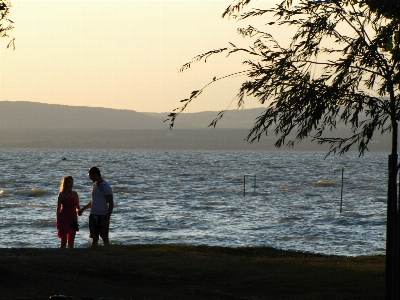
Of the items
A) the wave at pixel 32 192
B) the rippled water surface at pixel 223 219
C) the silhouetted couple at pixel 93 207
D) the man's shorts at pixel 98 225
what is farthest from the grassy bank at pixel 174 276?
the wave at pixel 32 192

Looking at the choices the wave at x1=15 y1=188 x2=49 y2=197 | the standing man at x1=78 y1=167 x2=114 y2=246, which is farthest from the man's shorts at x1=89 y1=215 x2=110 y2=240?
the wave at x1=15 y1=188 x2=49 y2=197

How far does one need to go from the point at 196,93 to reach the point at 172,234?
20329 mm

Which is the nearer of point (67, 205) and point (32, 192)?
point (67, 205)

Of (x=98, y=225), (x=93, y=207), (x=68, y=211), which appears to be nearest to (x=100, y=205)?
(x=93, y=207)

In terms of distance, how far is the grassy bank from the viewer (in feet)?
36.9

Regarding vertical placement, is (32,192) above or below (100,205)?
below

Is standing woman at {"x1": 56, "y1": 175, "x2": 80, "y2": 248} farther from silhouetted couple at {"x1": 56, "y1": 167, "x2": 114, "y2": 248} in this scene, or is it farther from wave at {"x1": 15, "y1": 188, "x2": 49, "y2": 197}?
wave at {"x1": 15, "y1": 188, "x2": 49, "y2": 197}

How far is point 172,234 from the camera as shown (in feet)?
98.5

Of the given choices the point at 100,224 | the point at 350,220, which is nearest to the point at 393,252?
the point at 100,224

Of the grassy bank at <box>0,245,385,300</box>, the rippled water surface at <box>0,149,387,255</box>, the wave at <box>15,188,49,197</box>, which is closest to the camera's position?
the grassy bank at <box>0,245,385,300</box>

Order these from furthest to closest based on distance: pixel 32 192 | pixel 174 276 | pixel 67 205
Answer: pixel 32 192
pixel 67 205
pixel 174 276

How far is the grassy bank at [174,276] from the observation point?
443 inches

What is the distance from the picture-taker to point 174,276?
42.2ft

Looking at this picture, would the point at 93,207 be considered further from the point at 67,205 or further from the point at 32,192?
the point at 32,192
